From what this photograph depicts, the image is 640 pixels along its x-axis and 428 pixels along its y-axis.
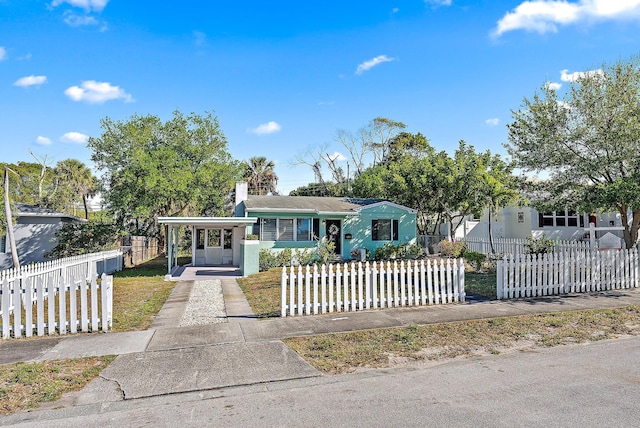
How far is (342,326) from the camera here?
7551 mm

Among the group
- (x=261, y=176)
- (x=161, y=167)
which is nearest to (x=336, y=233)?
(x=161, y=167)

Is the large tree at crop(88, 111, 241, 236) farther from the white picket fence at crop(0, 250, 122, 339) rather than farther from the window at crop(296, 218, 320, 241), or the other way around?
the white picket fence at crop(0, 250, 122, 339)

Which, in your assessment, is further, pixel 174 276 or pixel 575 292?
pixel 174 276

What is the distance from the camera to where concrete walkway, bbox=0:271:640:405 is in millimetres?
4879

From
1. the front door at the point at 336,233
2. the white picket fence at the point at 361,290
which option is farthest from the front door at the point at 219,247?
the white picket fence at the point at 361,290

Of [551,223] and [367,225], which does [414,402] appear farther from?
[551,223]

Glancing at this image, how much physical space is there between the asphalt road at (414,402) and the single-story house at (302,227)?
15.0 m

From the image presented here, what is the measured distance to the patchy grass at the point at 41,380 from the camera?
4.32m

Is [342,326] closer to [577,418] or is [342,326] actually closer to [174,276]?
[577,418]

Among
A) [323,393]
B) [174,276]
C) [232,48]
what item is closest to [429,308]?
[323,393]

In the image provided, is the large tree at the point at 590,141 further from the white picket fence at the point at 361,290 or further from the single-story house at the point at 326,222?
the single-story house at the point at 326,222

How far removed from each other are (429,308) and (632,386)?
4.69 meters

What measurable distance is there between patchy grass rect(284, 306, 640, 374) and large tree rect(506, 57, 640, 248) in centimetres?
594

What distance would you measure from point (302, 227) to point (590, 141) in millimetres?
12952
